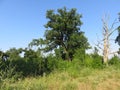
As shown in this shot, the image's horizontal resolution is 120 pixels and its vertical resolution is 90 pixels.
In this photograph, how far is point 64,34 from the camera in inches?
1506

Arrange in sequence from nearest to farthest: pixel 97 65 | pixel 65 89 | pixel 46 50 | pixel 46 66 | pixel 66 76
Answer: pixel 65 89 → pixel 66 76 → pixel 46 66 → pixel 97 65 → pixel 46 50

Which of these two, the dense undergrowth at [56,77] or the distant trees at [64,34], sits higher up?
the distant trees at [64,34]

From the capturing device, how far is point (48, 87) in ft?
37.1

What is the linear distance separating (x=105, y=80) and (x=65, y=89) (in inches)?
133

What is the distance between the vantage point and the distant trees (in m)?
36.9

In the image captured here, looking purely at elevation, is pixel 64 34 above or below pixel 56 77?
above

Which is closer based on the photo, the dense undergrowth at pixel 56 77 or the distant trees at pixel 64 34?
the dense undergrowth at pixel 56 77

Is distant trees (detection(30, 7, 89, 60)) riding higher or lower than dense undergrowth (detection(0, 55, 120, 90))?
higher

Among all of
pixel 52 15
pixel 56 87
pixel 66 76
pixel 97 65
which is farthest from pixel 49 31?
pixel 56 87

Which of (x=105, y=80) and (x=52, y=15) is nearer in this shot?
(x=105, y=80)

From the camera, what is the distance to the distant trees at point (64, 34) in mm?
36938

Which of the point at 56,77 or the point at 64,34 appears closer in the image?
the point at 56,77

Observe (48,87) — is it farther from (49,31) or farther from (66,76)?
(49,31)

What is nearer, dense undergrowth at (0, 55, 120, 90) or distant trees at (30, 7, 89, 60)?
dense undergrowth at (0, 55, 120, 90)
